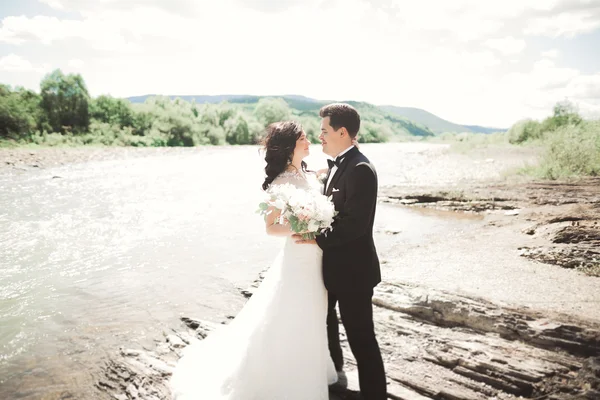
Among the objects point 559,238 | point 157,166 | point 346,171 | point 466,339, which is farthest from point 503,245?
point 157,166

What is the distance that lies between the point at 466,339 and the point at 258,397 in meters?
2.62

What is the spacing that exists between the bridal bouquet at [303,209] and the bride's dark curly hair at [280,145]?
422 millimetres

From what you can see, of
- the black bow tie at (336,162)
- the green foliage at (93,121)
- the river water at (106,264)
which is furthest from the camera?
the green foliage at (93,121)

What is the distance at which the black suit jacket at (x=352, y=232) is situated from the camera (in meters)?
3.31

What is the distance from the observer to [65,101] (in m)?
53.6

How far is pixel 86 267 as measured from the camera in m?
10.3

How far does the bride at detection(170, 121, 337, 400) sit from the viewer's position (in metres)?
3.68

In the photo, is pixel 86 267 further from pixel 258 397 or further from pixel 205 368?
pixel 258 397

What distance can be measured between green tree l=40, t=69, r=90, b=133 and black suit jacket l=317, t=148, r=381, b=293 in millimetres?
55368

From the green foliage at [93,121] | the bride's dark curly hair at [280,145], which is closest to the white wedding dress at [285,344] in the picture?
the bride's dark curly hair at [280,145]

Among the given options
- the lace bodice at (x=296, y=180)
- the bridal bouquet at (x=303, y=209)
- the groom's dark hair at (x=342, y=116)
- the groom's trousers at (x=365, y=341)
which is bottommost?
the groom's trousers at (x=365, y=341)

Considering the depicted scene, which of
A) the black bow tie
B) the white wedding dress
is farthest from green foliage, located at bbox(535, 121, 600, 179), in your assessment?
the white wedding dress

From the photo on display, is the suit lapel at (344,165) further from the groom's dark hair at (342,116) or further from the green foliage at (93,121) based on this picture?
the green foliage at (93,121)

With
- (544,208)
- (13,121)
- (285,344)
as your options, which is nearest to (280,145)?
(285,344)
